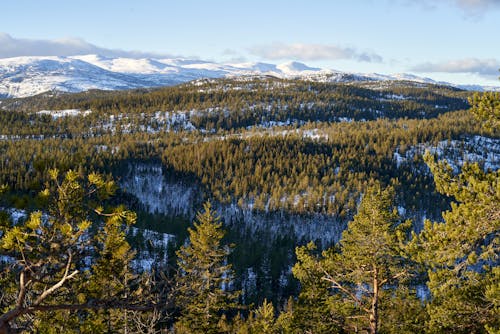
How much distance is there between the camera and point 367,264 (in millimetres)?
17547

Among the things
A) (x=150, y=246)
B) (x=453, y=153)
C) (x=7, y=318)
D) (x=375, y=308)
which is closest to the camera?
(x=7, y=318)

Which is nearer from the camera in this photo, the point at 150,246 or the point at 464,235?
the point at 464,235

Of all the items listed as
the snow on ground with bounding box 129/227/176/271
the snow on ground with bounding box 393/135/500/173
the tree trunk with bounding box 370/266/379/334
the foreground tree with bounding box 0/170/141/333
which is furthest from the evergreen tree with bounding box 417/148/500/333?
the snow on ground with bounding box 393/135/500/173

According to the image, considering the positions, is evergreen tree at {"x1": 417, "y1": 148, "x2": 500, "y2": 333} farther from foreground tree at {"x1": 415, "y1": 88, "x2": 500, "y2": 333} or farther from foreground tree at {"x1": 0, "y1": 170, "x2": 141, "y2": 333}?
foreground tree at {"x1": 0, "y1": 170, "x2": 141, "y2": 333}

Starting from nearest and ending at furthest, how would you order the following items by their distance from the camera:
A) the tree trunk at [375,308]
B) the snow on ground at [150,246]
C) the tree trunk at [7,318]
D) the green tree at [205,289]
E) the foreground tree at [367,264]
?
1. the tree trunk at [7,318]
2. the tree trunk at [375,308]
3. the foreground tree at [367,264]
4. the green tree at [205,289]
5. the snow on ground at [150,246]

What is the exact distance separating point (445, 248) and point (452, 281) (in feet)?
2.86

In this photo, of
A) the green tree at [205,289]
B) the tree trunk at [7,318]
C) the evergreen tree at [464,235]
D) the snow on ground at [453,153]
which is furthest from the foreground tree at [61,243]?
the snow on ground at [453,153]

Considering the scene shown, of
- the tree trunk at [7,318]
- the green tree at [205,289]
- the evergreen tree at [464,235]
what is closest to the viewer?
the tree trunk at [7,318]

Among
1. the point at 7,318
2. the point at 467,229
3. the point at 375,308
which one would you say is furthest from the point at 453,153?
the point at 7,318

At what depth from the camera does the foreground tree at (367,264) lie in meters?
17.0

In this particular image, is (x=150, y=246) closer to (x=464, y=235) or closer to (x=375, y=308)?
(x=375, y=308)

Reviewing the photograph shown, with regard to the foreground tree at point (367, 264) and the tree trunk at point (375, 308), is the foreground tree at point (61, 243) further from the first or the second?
A: the tree trunk at point (375, 308)

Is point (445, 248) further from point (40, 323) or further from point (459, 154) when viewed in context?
point (459, 154)

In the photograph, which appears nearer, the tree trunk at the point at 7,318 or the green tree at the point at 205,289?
the tree trunk at the point at 7,318
